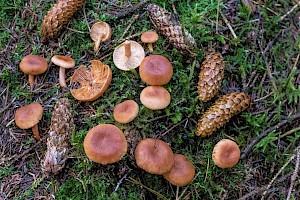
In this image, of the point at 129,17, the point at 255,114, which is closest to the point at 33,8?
the point at 129,17

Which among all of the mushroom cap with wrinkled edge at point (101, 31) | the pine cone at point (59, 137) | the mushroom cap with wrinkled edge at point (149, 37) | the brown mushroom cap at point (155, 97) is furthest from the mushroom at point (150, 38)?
the pine cone at point (59, 137)

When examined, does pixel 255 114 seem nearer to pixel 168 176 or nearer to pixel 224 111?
pixel 224 111

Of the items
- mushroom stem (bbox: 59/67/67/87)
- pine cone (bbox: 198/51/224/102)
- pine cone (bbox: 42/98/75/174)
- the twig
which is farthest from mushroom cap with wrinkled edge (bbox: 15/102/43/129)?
the twig

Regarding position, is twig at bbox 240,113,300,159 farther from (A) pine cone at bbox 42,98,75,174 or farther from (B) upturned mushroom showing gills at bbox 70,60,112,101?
(A) pine cone at bbox 42,98,75,174

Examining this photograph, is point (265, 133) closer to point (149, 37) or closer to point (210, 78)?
point (210, 78)

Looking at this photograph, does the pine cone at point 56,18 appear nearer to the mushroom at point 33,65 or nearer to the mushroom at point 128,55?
the mushroom at point 33,65

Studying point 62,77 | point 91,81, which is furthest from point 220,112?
point 62,77
